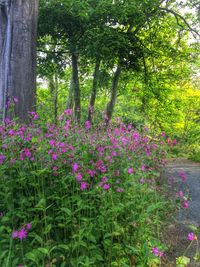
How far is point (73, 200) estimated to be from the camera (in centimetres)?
202

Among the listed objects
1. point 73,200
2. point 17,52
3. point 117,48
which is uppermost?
point 117,48

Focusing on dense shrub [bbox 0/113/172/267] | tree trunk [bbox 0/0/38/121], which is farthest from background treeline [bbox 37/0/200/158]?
dense shrub [bbox 0/113/172/267]

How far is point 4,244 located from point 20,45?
9.07 feet

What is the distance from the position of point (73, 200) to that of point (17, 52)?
261 centimetres

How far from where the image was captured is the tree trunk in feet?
12.4

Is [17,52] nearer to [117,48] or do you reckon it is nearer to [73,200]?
[73,200]

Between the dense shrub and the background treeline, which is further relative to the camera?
the background treeline

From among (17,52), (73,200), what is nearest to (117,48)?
(17,52)

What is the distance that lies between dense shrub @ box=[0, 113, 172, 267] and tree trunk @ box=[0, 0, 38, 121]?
1578mm

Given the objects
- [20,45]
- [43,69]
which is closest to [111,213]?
[20,45]

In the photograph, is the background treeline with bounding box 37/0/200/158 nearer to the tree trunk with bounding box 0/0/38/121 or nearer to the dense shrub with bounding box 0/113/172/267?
the tree trunk with bounding box 0/0/38/121

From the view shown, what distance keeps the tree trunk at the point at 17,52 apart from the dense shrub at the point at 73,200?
1578 millimetres

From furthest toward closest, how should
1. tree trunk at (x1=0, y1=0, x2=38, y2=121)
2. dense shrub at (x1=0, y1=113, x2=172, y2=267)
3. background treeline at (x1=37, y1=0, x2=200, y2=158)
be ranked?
1. background treeline at (x1=37, y1=0, x2=200, y2=158)
2. tree trunk at (x1=0, y1=0, x2=38, y2=121)
3. dense shrub at (x1=0, y1=113, x2=172, y2=267)

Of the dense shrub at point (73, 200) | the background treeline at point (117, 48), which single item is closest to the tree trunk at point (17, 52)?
the background treeline at point (117, 48)
